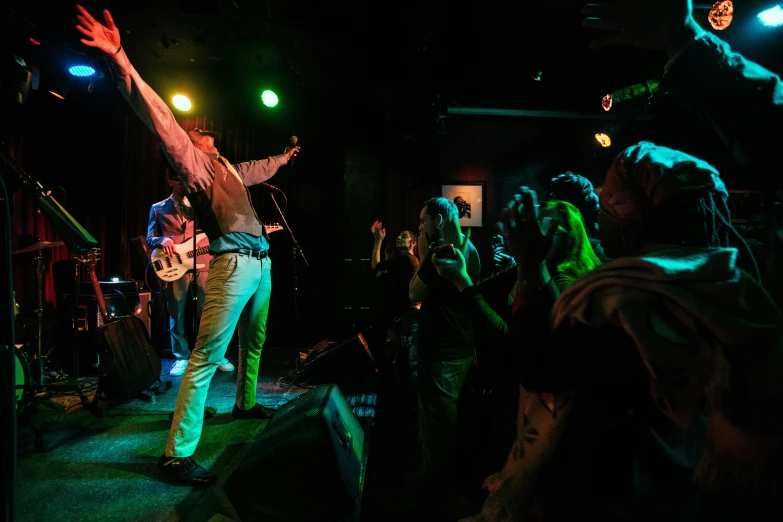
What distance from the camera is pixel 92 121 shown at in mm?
6402

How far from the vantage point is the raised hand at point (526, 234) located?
1134 mm

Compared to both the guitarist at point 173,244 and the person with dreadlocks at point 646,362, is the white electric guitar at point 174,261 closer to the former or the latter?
the guitarist at point 173,244

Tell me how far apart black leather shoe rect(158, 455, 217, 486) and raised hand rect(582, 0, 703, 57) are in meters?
2.84

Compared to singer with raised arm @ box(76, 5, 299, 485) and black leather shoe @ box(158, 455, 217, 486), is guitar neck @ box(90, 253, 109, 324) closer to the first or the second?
singer with raised arm @ box(76, 5, 299, 485)

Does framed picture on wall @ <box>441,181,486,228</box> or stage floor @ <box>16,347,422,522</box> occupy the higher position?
framed picture on wall @ <box>441,181,486,228</box>

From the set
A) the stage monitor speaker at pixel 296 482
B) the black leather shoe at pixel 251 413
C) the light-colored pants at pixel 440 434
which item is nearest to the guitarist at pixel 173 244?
the black leather shoe at pixel 251 413

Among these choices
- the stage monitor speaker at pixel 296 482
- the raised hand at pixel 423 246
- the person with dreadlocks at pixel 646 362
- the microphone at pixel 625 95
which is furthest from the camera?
the microphone at pixel 625 95

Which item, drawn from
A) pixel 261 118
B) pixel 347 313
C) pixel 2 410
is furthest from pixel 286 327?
pixel 2 410

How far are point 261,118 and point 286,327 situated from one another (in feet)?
12.1

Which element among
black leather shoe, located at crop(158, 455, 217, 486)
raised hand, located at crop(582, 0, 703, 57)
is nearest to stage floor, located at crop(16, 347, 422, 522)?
black leather shoe, located at crop(158, 455, 217, 486)

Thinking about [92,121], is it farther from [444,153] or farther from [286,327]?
[444,153]

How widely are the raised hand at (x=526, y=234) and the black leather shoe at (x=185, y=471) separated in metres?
2.29

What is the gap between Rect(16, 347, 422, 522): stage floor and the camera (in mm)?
2146

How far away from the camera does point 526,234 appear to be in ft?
3.76
